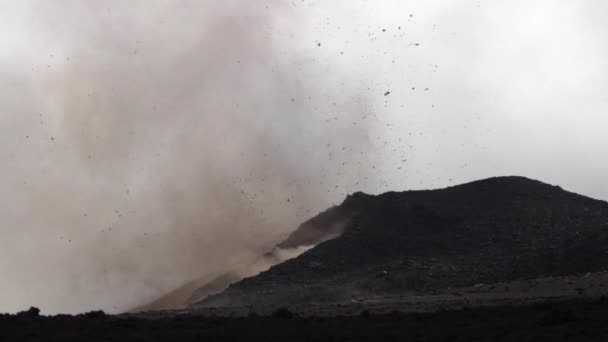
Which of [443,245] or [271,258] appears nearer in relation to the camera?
[443,245]

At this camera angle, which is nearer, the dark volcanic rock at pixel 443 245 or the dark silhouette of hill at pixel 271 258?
the dark volcanic rock at pixel 443 245

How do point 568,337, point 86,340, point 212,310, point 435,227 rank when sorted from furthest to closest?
point 435,227 → point 212,310 → point 86,340 → point 568,337

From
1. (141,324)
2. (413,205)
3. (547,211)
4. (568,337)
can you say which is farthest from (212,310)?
(547,211)

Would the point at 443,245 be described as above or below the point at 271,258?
below

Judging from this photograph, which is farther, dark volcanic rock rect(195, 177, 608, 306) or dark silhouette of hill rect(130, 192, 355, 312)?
dark silhouette of hill rect(130, 192, 355, 312)

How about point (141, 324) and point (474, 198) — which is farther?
point (474, 198)

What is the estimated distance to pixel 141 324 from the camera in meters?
42.2

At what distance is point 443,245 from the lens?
7444 centimetres

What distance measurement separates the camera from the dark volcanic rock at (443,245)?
6538 centimetres

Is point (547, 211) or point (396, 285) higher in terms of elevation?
point (547, 211)

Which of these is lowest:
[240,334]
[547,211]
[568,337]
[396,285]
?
[568,337]

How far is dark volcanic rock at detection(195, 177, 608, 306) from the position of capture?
6538 cm

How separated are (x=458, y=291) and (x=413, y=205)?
23.1 m

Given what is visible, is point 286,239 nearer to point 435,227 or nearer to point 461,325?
point 435,227
